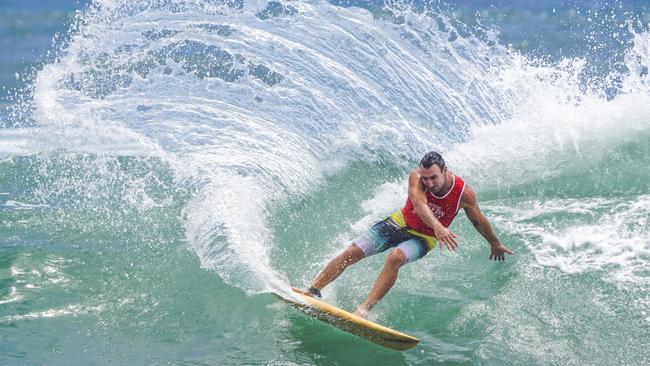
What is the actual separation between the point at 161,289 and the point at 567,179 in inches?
201

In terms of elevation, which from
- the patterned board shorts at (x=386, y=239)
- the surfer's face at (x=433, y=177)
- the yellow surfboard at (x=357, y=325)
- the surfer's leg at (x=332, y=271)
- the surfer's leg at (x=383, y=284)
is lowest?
the yellow surfboard at (x=357, y=325)

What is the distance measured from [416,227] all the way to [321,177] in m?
2.89

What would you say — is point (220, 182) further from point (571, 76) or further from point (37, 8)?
point (37, 8)

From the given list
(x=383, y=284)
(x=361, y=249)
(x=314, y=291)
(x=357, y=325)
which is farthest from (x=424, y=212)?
(x=314, y=291)

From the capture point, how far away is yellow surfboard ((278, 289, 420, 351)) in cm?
607

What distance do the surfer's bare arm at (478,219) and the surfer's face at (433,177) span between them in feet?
1.05

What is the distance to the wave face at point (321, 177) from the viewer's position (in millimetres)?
6855

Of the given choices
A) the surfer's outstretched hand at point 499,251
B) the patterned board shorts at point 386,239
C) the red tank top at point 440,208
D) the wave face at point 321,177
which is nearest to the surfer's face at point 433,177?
the red tank top at point 440,208

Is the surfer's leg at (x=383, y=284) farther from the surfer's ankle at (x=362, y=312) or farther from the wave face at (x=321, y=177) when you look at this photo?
the wave face at (x=321, y=177)

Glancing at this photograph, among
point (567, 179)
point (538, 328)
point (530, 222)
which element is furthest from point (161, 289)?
point (567, 179)

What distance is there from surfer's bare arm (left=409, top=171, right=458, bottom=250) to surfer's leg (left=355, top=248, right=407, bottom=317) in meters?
0.43

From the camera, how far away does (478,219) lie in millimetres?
7141

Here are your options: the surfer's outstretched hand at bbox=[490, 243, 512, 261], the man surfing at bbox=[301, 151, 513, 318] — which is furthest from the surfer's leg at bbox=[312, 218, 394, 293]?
the surfer's outstretched hand at bbox=[490, 243, 512, 261]

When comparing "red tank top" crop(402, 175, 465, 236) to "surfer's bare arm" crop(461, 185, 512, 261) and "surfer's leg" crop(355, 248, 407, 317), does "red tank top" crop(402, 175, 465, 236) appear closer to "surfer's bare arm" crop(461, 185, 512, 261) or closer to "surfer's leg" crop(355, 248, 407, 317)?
"surfer's bare arm" crop(461, 185, 512, 261)
